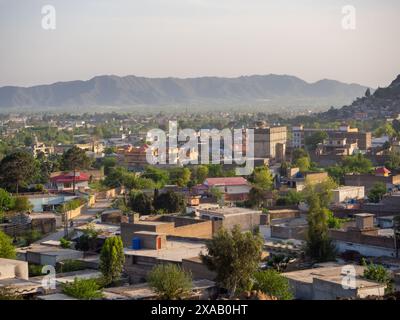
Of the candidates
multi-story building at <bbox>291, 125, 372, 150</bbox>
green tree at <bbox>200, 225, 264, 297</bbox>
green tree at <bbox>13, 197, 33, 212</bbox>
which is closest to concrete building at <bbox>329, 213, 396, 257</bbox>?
green tree at <bbox>200, 225, 264, 297</bbox>

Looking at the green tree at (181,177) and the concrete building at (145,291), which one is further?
the green tree at (181,177)

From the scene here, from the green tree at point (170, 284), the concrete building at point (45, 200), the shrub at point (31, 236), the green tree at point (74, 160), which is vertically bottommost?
the shrub at point (31, 236)

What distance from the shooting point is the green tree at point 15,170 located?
77.4 feet

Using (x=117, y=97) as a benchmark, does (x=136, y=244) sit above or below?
below

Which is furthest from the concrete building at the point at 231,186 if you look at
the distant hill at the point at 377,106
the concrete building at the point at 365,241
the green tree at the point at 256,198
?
the distant hill at the point at 377,106

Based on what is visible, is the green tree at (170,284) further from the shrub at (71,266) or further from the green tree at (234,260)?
the shrub at (71,266)

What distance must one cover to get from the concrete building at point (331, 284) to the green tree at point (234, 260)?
722 mm

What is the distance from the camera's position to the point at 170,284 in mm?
9484

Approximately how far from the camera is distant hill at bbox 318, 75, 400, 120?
192ft

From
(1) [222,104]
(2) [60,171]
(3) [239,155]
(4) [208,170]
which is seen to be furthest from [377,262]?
(1) [222,104]

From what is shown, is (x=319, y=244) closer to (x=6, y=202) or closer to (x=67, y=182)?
(x=6, y=202)

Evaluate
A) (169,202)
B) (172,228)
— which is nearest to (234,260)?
(172,228)

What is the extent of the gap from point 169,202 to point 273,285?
8790 millimetres
